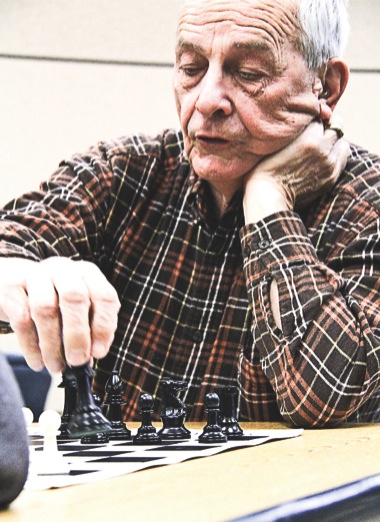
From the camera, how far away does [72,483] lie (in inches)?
34.1

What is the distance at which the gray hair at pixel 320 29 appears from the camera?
2.00 m

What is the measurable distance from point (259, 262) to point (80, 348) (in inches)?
35.3

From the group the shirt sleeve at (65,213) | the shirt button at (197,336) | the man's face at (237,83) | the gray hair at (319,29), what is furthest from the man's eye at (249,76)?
the shirt button at (197,336)

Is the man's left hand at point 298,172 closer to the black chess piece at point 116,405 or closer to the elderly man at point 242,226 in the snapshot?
the elderly man at point 242,226

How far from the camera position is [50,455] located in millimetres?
981

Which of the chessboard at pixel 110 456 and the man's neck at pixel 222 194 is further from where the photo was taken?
the man's neck at pixel 222 194

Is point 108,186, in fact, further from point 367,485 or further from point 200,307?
point 367,485

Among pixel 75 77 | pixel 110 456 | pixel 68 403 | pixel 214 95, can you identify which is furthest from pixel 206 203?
pixel 75 77

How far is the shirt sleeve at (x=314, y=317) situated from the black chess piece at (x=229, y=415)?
27cm

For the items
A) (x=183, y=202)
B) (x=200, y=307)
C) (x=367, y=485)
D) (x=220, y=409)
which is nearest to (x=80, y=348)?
(x=367, y=485)

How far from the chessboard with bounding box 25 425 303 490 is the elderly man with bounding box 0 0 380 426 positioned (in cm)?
38

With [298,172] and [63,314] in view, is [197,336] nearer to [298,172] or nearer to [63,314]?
[298,172]

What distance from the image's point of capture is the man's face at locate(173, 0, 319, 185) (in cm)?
194

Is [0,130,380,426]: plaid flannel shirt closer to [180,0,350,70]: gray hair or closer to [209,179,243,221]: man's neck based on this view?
[209,179,243,221]: man's neck
